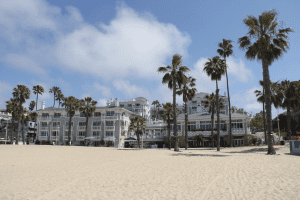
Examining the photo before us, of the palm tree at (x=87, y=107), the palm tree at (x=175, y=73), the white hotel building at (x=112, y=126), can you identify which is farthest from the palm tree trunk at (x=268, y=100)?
the palm tree at (x=87, y=107)

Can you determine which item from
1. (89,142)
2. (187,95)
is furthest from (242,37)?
(89,142)

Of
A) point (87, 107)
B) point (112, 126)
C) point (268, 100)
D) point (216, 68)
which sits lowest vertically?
point (112, 126)

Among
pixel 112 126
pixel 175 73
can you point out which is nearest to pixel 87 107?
pixel 112 126

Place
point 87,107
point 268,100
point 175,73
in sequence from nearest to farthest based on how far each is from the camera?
1. point 268,100
2. point 175,73
3. point 87,107

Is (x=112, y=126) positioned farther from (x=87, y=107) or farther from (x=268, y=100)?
(x=268, y=100)

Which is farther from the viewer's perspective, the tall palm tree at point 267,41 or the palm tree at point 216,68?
the palm tree at point 216,68

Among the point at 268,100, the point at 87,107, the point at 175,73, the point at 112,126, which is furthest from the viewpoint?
the point at 112,126

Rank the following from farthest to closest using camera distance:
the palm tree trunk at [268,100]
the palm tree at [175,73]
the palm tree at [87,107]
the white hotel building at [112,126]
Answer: the palm tree at [87,107], the white hotel building at [112,126], the palm tree at [175,73], the palm tree trunk at [268,100]

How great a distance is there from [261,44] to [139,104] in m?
76.8

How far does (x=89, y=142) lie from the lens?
6297 centimetres

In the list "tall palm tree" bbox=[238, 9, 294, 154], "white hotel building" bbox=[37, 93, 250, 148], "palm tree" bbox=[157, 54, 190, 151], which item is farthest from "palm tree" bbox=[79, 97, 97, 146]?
"tall palm tree" bbox=[238, 9, 294, 154]

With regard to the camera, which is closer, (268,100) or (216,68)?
(268,100)

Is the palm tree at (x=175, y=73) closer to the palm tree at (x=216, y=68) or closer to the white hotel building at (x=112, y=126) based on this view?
the palm tree at (x=216, y=68)

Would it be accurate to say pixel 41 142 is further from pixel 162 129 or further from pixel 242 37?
pixel 242 37
